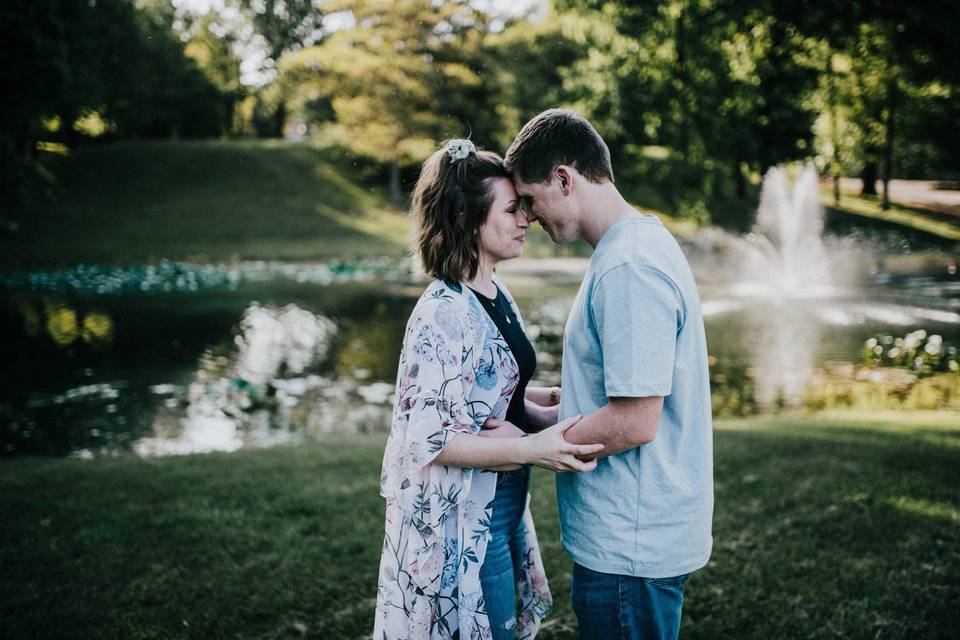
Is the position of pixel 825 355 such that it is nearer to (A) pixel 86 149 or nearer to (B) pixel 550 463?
(B) pixel 550 463

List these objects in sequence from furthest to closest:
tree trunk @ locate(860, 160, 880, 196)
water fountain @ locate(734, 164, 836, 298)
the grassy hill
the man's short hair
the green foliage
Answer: tree trunk @ locate(860, 160, 880, 196)
the grassy hill
water fountain @ locate(734, 164, 836, 298)
the green foliage
the man's short hair

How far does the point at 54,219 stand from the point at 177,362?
19.7 metres

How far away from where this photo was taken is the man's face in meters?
2.44

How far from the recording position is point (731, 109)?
524 inches

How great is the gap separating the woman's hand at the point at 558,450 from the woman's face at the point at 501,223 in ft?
2.33

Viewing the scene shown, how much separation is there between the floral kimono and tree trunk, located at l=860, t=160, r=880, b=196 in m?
39.4

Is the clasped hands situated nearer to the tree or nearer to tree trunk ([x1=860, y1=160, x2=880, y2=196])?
the tree

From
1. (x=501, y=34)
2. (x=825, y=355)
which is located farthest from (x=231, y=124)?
(x=825, y=355)

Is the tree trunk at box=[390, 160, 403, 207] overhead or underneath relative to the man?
overhead

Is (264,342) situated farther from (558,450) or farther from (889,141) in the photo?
(889,141)

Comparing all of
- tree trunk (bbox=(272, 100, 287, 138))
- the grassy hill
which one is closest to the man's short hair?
the grassy hill

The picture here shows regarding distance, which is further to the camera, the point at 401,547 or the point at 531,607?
the point at 531,607

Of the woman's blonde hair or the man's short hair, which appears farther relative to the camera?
the woman's blonde hair

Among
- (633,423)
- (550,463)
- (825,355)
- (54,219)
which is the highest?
(54,219)
